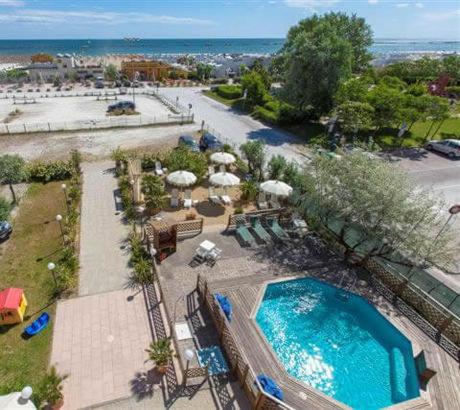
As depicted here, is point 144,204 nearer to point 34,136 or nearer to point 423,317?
point 423,317

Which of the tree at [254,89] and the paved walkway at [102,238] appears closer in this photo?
the paved walkway at [102,238]

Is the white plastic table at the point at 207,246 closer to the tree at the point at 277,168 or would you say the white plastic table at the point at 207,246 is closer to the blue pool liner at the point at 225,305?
the blue pool liner at the point at 225,305

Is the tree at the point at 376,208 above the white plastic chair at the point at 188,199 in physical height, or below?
above

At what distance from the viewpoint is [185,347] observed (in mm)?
11227

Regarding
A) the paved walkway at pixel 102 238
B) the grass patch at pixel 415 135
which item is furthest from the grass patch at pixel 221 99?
the paved walkway at pixel 102 238

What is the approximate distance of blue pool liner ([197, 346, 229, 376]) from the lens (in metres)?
10.2

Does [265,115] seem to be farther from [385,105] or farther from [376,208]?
[376,208]

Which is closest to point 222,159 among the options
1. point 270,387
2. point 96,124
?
point 270,387

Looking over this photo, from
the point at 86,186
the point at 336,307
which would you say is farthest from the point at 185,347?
the point at 86,186

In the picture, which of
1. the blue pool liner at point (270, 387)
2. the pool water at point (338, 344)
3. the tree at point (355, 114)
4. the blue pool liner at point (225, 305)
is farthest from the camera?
the tree at point (355, 114)

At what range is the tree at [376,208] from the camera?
43.3ft

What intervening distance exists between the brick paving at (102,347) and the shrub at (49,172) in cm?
1327

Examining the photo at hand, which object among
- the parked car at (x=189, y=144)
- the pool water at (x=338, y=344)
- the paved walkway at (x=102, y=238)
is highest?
the parked car at (x=189, y=144)

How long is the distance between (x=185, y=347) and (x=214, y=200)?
35.0ft
